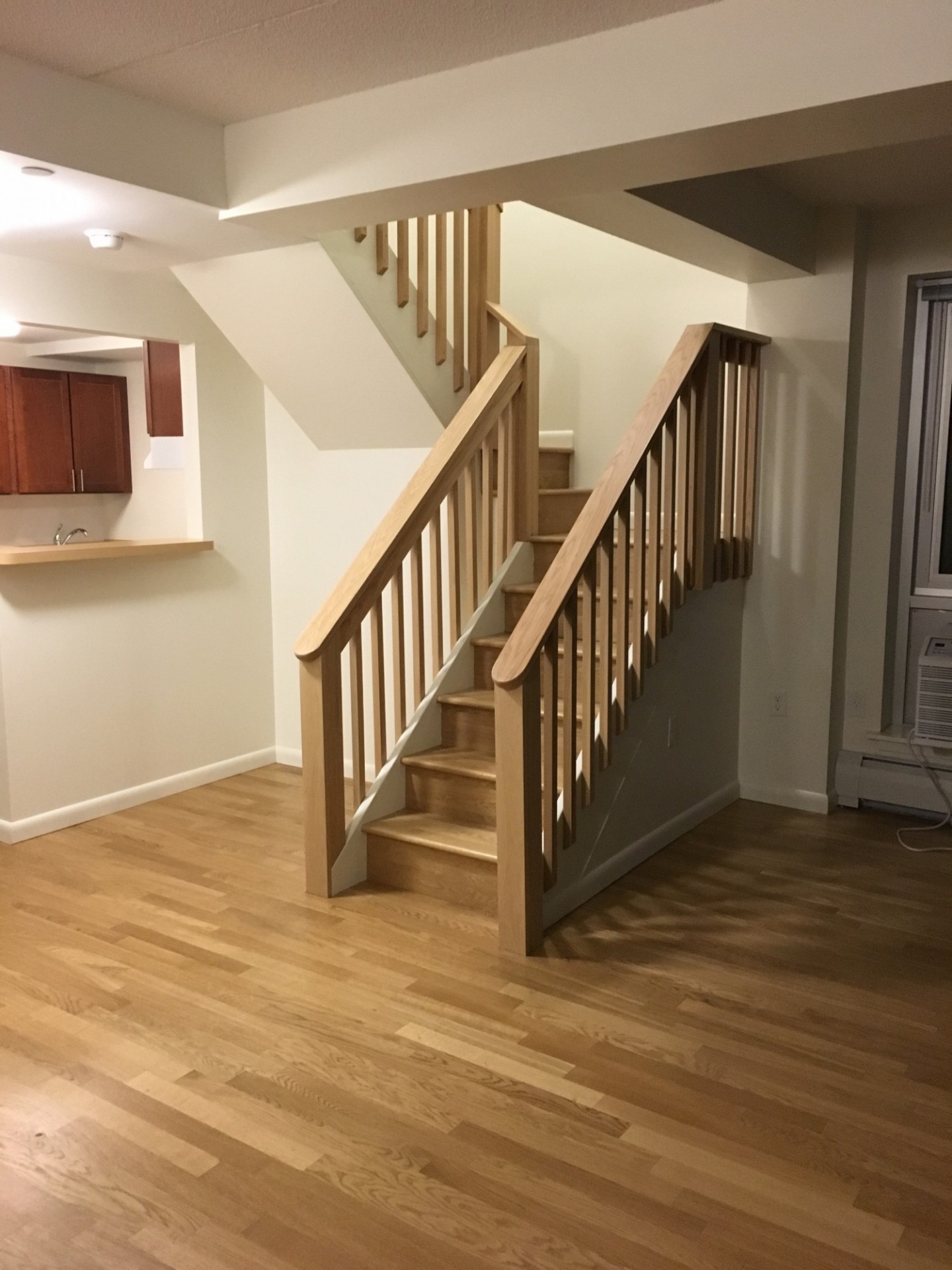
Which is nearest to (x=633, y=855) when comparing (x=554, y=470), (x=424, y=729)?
(x=424, y=729)

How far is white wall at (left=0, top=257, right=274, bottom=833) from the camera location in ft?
14.0

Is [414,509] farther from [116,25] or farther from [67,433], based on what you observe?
[67,433]

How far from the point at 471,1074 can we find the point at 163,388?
3635 millimetres

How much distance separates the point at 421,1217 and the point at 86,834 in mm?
2733

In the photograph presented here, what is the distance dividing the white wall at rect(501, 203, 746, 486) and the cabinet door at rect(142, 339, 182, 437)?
5.48 ft

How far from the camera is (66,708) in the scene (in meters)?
4.45

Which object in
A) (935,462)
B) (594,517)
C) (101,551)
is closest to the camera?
(594,517)

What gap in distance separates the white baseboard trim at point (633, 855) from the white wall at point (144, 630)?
219 centimetres

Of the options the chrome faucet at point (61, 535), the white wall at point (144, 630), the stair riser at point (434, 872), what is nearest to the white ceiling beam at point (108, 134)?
the white wall at point (144, 630)

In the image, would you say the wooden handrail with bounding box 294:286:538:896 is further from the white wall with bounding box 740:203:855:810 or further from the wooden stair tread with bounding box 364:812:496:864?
the white wall with bounding box 740:203:855:810

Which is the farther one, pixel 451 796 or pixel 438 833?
pixel 451 796

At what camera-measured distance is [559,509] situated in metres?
4.70

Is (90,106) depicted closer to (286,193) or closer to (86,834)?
(286,193)

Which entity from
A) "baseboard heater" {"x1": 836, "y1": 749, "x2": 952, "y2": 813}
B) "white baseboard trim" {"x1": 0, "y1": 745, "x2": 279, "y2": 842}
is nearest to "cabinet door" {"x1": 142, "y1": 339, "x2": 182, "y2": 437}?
"white baseboard trim" {"x1": 0, "y1": 745, "x2": 279, "y2": 842}
